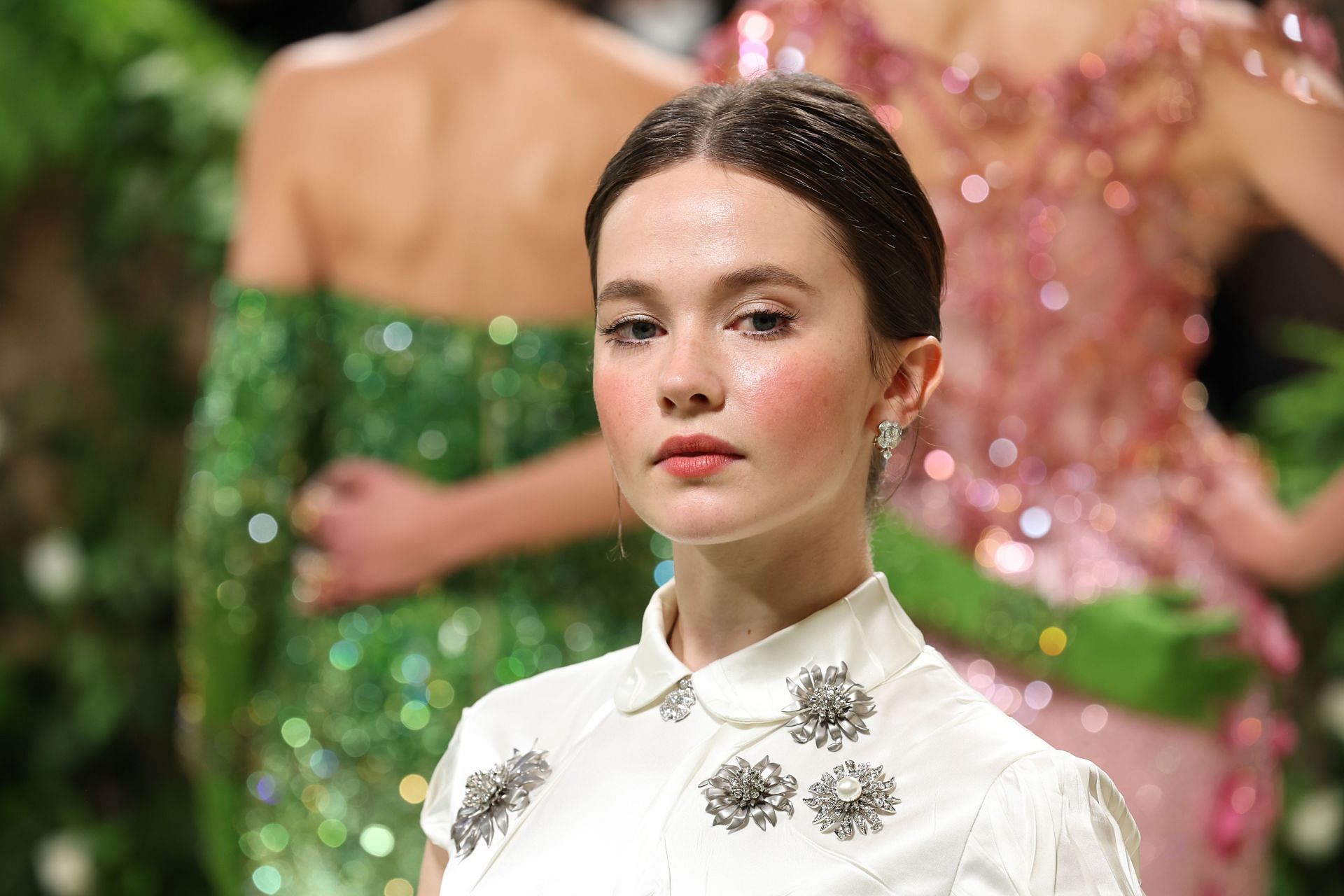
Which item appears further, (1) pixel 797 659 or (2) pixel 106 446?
(2) pixel 106 446

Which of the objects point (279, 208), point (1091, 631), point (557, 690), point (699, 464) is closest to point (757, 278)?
point (699, 464)

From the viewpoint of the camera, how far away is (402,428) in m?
1.95

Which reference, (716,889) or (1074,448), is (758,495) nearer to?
(716,889)

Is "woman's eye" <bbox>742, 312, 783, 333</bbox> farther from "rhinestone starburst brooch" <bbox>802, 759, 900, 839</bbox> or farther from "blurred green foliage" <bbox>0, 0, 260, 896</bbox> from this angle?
"blurred green foliage" <bbox>0, 0, 260, 896</bbox>

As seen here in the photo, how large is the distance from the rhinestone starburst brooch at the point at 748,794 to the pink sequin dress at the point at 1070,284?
2.91 feet

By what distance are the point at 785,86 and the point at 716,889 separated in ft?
1.51

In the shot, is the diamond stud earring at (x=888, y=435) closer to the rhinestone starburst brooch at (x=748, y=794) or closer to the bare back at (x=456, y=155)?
the rhinestone starburst brooch at (x=748, y=794)

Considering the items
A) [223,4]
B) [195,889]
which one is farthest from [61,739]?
[223,4]

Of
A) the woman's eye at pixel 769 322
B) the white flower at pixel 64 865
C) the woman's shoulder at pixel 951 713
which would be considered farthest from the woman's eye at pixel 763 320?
the white flower at pixel 64 865

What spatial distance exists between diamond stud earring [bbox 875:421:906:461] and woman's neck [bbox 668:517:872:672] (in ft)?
0.16

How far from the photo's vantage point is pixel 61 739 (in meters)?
3.04

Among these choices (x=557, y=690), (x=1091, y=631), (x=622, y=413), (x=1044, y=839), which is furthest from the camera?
(x=1091, y=631)

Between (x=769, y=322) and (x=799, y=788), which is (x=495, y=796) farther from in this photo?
(x=769, y=322)

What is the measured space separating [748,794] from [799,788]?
28 millimetres
